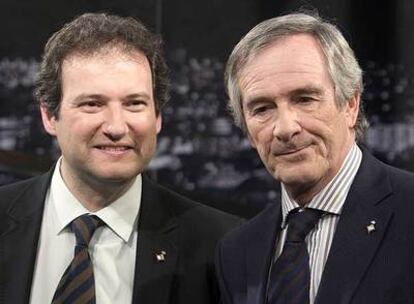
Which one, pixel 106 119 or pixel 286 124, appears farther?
pixel 106 119

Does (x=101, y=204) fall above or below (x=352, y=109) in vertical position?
below

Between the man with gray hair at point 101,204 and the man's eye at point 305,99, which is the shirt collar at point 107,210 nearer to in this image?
the man with gray hair at point 101,204

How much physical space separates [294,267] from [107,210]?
0.56m

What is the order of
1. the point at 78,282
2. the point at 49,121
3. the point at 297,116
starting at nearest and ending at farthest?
the point at 297,116, the point at 78,282, the point at 49,121

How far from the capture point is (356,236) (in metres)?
1.83

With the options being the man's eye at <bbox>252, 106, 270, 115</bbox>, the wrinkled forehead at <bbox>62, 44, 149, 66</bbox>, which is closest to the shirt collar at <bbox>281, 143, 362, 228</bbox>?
the man's eye at <bbox>252, 106, 270, 115</bbox>

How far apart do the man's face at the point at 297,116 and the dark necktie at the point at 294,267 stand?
0.22ft

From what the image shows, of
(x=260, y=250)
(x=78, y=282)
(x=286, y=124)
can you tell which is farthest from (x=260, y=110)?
(x=78, y=282)

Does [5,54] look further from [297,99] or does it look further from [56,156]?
[297,99]

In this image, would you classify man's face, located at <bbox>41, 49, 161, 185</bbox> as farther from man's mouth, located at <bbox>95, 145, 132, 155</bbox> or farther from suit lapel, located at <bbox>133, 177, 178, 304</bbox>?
suit lapel, located at <bbox>133, 177, 178, 304</bbox>

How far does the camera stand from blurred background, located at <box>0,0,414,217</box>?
3326 mm

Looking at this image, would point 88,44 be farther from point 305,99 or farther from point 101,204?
point 305,99

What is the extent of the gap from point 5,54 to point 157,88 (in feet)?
4.38

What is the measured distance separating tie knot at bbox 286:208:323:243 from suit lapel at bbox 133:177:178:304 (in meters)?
0.37
